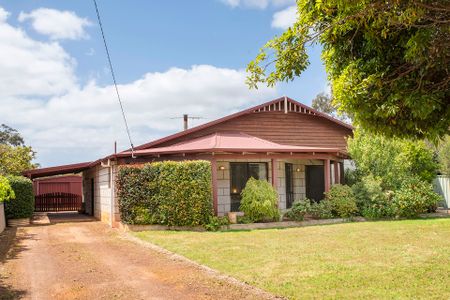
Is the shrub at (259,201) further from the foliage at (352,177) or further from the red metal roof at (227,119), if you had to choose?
the foliage at (352,177)

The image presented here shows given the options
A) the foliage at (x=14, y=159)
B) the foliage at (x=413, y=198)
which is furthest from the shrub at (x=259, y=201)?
Answer: the foliage at (x=14, y=159)

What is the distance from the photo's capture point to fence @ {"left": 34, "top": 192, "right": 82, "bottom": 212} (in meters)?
32.0

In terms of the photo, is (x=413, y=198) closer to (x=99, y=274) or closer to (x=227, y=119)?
(x=227, y=119)

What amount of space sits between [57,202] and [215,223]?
820 inches

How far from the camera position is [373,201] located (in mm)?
18656

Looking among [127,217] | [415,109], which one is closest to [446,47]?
[415,109]

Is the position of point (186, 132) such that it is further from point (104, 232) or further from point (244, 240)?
point (244, 240)

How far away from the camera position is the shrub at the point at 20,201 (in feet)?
63.7

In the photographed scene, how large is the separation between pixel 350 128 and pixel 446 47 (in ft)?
63.4

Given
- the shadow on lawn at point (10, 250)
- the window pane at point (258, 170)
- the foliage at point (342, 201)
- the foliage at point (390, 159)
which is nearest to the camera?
the shadow on lawn at point (10, 250)

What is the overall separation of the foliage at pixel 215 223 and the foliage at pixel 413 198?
24.7 feet

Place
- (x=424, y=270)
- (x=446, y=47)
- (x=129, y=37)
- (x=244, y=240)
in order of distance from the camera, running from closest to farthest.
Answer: (x=446, y=47) < (x=424, y=270) < (x=129, y=37) < (x=244, y=240)

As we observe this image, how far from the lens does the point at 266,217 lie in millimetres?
17016

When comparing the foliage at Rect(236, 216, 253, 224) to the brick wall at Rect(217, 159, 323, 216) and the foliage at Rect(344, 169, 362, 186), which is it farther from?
the foliage at Rect(344, 169, 362, 186)
